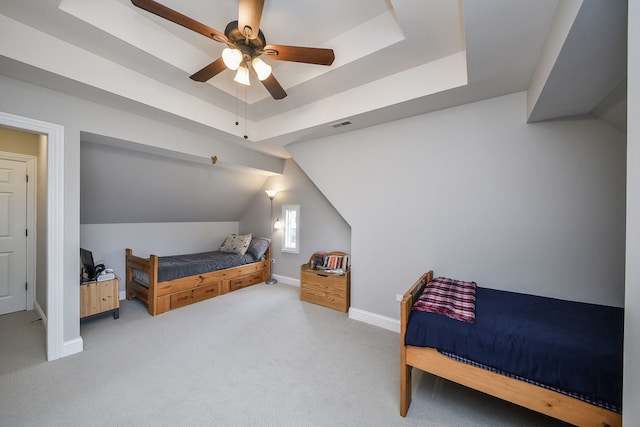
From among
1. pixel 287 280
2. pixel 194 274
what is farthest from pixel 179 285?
pixel 287 280

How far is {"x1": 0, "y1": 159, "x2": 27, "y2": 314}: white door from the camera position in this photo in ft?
9.82

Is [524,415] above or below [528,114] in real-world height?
below

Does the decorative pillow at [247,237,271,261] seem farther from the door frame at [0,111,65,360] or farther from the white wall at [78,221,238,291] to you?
the door frame at [0,111,65,360]

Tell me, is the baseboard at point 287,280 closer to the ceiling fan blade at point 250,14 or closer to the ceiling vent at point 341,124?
the ceiling vent at point 341,124

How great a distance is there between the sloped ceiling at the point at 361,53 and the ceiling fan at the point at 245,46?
32 cm

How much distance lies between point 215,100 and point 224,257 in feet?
8.45

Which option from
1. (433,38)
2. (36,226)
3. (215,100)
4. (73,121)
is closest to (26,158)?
(36,226)

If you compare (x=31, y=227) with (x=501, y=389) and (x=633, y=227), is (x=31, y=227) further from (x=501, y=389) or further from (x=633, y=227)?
(x=633, y=227)

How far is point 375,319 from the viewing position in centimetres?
300

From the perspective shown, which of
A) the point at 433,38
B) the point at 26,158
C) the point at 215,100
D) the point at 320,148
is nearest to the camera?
the point at 433,38

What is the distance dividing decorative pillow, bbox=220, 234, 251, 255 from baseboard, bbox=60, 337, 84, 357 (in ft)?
8.16

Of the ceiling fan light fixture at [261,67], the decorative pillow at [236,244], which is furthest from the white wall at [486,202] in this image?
the decorative pillow at [236,244]

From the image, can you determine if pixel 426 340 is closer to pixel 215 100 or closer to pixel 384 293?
pixel 384 293

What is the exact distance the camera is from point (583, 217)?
1962 mm
